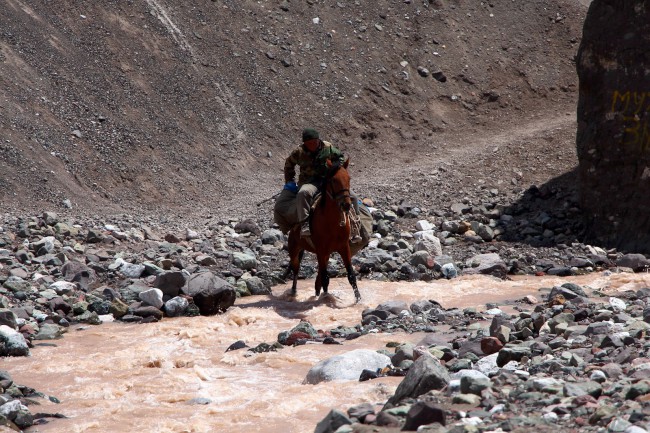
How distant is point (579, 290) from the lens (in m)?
10.7

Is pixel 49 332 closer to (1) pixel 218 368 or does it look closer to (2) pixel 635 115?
(1) pixel 218 368

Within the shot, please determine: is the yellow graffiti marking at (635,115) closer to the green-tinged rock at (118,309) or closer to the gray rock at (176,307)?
the gray rock at (176,307)

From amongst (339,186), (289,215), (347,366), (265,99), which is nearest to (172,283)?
(289,215)

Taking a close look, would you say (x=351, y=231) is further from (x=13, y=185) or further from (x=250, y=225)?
(x=13, y=185)

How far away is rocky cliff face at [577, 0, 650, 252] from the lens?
48.6ft

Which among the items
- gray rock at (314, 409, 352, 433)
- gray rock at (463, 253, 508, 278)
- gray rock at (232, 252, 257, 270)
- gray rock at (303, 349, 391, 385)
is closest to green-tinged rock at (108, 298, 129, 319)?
gray rock at (232, 252, 257, 270)

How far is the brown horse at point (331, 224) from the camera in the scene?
34.9ft

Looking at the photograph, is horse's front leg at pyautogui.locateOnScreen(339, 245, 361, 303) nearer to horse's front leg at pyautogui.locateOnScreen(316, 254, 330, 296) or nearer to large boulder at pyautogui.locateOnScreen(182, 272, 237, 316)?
horse's front leg at pyautogui.locateOnScreen(316, 254, 330, 296)

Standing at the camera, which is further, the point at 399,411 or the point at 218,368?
the point at 218,368

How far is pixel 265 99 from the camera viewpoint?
71.4ft

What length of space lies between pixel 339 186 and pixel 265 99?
11.5m

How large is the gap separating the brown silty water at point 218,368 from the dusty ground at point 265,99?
531 centimetres

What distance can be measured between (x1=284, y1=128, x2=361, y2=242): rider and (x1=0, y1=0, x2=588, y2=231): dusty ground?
17.5 feet

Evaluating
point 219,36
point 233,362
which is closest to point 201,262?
point 233,362
